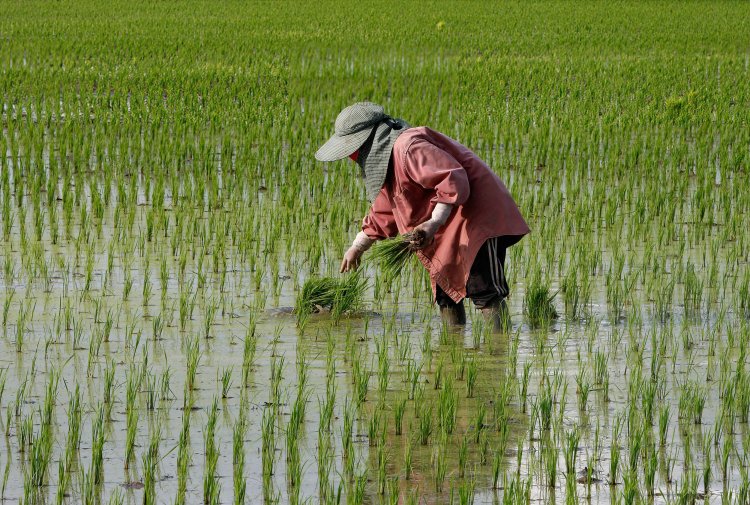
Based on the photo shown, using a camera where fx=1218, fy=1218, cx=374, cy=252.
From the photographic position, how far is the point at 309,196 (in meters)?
7.34

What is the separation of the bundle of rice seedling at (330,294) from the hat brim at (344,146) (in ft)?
2.13

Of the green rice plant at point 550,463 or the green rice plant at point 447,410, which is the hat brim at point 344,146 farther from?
the green rice plant at point 550,463

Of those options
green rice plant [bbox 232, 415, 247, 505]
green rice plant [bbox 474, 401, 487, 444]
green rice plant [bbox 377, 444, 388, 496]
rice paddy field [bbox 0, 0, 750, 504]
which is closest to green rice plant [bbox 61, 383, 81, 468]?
rice paddy field [bbox 0, 0, 750, 504]

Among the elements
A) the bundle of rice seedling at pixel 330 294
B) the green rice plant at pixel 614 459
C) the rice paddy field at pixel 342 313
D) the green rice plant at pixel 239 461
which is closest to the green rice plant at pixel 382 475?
the rice paddy field at pixel 342 313

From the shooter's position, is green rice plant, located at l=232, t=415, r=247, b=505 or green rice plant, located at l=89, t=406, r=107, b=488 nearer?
green rice plant, located at l=232, t=415, r=247, b=505

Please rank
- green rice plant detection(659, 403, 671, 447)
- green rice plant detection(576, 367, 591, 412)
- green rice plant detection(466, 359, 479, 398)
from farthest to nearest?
green rice plant detection(466, 359, 479, 398), green rice plant detection(576, 367, 591, 412), green rice plant detection(659, 403, 671, 447)

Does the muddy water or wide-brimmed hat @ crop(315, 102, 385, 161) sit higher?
wide-brimmed hat @ crop(315, 102, 385, 161)

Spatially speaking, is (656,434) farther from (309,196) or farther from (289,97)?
(289,97)

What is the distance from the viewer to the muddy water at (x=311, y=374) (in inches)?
126

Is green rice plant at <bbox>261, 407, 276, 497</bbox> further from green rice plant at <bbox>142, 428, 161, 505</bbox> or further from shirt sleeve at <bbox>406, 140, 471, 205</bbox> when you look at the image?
shirt sleeve at <bbox>406, 140, 471, 205</bbox>

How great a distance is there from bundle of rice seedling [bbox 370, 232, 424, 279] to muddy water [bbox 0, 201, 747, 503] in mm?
207

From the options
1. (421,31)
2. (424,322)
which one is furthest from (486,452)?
(421,31)

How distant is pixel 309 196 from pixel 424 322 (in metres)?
2.69

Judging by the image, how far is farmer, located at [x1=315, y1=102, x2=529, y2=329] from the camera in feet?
13.5
